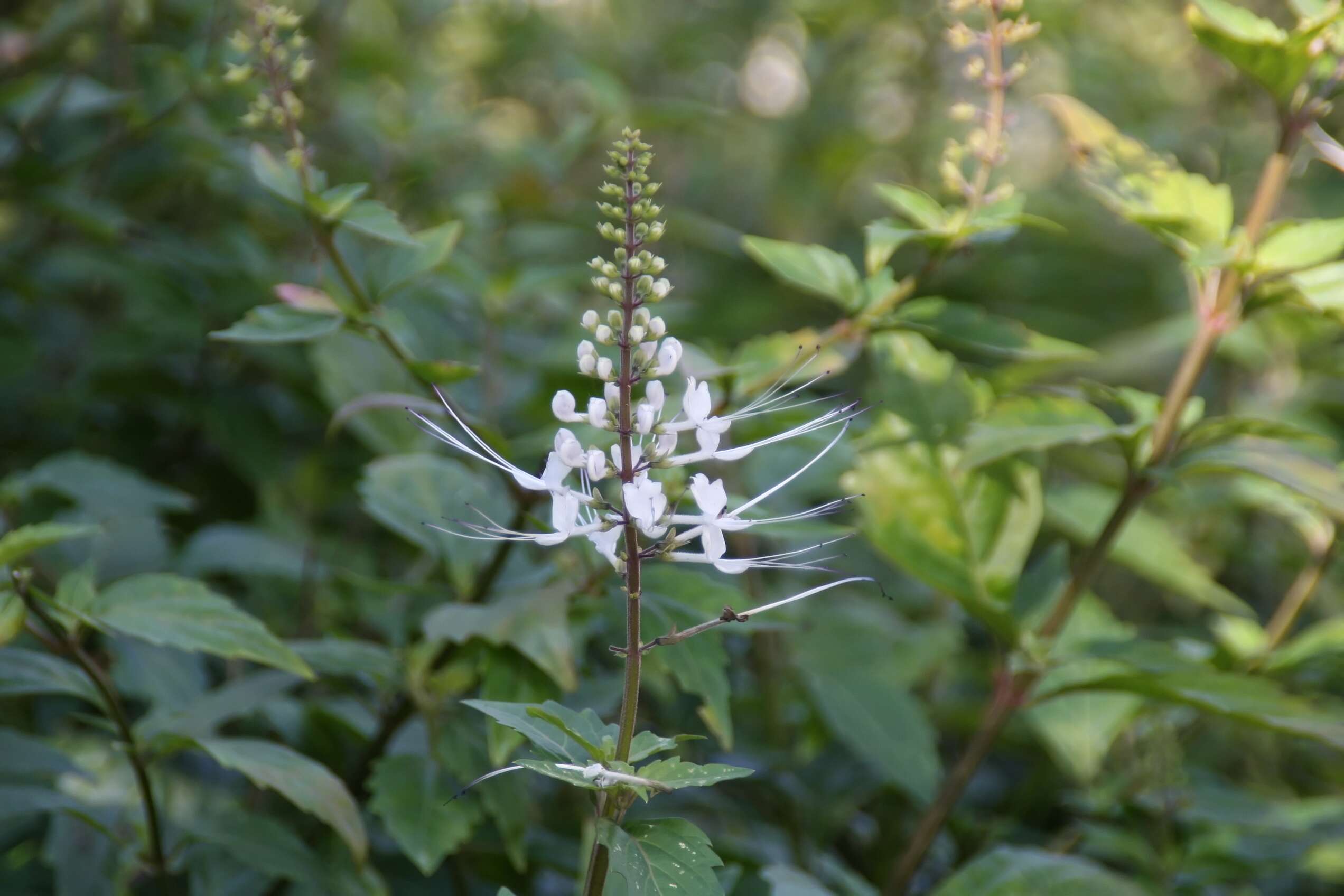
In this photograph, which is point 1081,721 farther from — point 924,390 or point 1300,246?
point 1300,246

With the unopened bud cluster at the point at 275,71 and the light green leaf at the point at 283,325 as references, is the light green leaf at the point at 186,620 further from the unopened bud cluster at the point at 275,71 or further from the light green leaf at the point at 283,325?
the unopened bud cluster at the point at 275,71

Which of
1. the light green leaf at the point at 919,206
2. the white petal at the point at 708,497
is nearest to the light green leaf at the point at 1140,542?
the light green leaf at the point at 919,206

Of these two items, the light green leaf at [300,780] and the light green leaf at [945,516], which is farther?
the light green leaf at [945,516]

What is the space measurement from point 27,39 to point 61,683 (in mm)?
1449

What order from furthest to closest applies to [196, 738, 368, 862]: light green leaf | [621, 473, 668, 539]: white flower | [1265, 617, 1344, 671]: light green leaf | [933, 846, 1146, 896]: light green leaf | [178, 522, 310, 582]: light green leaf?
[178, 522, 310, 582]: light green leaf
[1265, 617, 1344, 671]: light green leaf
[933, 846, 1146, 896]: light green leaf
[196, 738, 368, 862]: light green leaf
[621, 473, 668, 539]: white flower

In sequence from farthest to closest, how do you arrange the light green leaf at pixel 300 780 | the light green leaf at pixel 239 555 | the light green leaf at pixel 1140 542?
the light green leaf at pixel 1140 542, the light green leaf at pixel 239 555, the light green leaf at pixel 300 780

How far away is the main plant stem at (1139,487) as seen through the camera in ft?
3.87

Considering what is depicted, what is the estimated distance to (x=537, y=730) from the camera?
79 centimetres

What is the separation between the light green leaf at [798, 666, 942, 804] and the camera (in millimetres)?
1413

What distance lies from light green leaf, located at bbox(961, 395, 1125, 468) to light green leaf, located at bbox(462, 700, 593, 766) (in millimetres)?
531

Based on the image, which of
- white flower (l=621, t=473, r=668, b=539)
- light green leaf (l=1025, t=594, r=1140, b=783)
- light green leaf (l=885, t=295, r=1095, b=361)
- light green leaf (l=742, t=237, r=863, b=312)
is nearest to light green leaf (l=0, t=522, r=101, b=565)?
white flower (l=621, t=473, r=668, b=539)

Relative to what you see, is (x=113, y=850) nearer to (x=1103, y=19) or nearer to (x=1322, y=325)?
(x=1322, y=325)

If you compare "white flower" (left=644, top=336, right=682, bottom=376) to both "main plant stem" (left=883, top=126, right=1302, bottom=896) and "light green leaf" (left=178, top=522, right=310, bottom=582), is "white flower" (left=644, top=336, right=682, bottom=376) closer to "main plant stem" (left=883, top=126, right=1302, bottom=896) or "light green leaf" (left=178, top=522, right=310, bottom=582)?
"main plant stem" (left=883, top=126, right=1302, bottom=896)

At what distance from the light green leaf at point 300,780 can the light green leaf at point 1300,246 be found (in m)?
1.07
